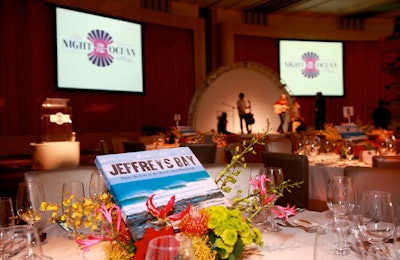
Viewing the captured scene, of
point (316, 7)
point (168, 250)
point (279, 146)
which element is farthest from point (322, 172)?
point (316, 7)

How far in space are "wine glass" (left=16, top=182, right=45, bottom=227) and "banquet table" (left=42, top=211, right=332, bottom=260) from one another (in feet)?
0.32

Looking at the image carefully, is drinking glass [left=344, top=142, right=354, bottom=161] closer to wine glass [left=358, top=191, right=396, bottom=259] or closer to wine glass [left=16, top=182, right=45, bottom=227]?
wine glass [left=358, top=191, right=396, bottom=259]

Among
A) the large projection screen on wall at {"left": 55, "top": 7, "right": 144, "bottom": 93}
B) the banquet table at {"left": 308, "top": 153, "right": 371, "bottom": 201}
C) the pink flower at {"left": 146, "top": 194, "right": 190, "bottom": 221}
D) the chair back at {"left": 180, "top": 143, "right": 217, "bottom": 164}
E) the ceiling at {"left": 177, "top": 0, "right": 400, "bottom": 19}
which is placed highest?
the ceiling at {"left": 177, "top": 0, "right": 400, "bottom": 19}

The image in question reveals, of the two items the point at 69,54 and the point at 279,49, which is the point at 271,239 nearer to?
the point at 69,54

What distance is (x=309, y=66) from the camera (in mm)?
14742

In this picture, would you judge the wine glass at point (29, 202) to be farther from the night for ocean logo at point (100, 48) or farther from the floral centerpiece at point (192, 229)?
the night for ocean logo at point (100, 48)

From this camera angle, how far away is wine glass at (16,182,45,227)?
1.38m

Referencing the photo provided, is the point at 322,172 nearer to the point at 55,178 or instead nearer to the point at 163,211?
the point at 55,178

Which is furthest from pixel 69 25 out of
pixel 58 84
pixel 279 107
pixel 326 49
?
pixel 326 49

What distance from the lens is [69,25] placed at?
9828 mm

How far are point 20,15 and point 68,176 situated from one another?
28.7ft

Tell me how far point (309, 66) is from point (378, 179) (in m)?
13.5

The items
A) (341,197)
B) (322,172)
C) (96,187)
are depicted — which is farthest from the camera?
(322,172)

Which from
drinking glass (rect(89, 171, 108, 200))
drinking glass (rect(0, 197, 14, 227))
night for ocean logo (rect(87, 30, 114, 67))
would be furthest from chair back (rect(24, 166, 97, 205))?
night for ocean logo (rect(87, 30, 114, 67))
